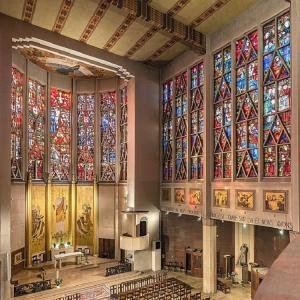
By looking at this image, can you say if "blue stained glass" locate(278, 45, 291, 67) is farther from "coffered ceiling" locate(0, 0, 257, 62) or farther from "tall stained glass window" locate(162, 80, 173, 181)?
"tall stained glass window" locate(162, 80, 173, 181)

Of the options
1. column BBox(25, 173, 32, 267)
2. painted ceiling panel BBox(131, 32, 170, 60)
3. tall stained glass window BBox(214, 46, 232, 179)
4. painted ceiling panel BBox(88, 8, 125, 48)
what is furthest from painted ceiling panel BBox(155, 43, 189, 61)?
column BBox(25, 173, 32, 267)

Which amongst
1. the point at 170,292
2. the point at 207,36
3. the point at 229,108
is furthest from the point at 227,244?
the point at 207,36

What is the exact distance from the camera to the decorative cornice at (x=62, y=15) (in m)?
13.0

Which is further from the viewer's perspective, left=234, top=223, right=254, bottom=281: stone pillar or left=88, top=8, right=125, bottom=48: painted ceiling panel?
left=234, top=223, right=254, bottom=281: stone pillar

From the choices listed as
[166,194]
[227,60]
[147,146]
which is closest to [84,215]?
[166,194]

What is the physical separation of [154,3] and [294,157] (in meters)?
7.72

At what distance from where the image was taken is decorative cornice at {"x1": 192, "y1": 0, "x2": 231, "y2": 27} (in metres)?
13.1

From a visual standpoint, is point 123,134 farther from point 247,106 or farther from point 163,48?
point 247,106

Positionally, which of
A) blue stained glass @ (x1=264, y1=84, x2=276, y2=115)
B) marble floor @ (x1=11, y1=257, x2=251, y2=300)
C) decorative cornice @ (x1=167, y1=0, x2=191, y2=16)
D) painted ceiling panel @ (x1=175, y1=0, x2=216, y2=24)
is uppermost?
decorative cornice @ (x1=167, y1=0, x2=191, y2=16)

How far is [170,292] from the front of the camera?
1358cm

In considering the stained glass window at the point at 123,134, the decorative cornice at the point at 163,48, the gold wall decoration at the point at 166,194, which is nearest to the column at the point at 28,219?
the stained glass window at the point at 123,134

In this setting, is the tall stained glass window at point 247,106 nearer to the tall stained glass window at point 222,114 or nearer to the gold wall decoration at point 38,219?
the tall stained glass window at point 222,114

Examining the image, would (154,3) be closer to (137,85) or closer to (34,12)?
(34,12)

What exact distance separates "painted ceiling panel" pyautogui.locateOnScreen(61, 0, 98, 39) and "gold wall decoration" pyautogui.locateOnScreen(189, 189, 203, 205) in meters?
8.82
